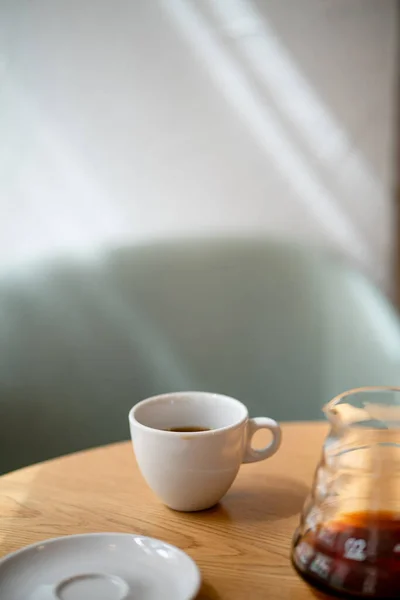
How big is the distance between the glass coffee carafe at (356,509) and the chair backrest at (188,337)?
812mm

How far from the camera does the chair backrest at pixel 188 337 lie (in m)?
1.21

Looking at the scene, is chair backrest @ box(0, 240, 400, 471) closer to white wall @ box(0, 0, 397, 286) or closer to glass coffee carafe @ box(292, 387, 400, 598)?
→ white wall @ box(0, 0, 397, 286)

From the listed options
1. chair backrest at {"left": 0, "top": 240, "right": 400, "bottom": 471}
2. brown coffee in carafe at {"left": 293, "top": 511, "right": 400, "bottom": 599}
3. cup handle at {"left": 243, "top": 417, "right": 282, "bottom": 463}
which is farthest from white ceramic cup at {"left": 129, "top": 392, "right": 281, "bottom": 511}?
chair backrest at {"left": 0, "top": 240, "right": 400, "bottom": 471}

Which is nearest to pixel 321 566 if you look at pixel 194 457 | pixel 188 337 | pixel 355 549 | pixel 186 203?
pixel 355 549

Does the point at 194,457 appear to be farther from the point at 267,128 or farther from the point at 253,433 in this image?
the point at 267,128

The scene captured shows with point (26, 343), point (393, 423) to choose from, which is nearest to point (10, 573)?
point (393, 423)

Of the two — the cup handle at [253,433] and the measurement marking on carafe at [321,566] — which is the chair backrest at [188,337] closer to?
the cup handle at [253,433]

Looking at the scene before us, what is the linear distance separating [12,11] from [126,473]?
1.00 meters

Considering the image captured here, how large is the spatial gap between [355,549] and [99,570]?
0.17m

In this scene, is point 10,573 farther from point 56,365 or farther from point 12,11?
point 12,11

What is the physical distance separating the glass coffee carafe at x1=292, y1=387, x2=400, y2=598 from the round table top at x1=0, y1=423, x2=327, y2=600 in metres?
0.03

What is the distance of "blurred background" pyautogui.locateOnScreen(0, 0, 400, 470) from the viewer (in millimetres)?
1242

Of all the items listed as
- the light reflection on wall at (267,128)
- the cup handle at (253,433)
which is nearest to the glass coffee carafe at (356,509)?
the cup handle at (253,433)

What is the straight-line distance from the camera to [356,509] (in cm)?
43
